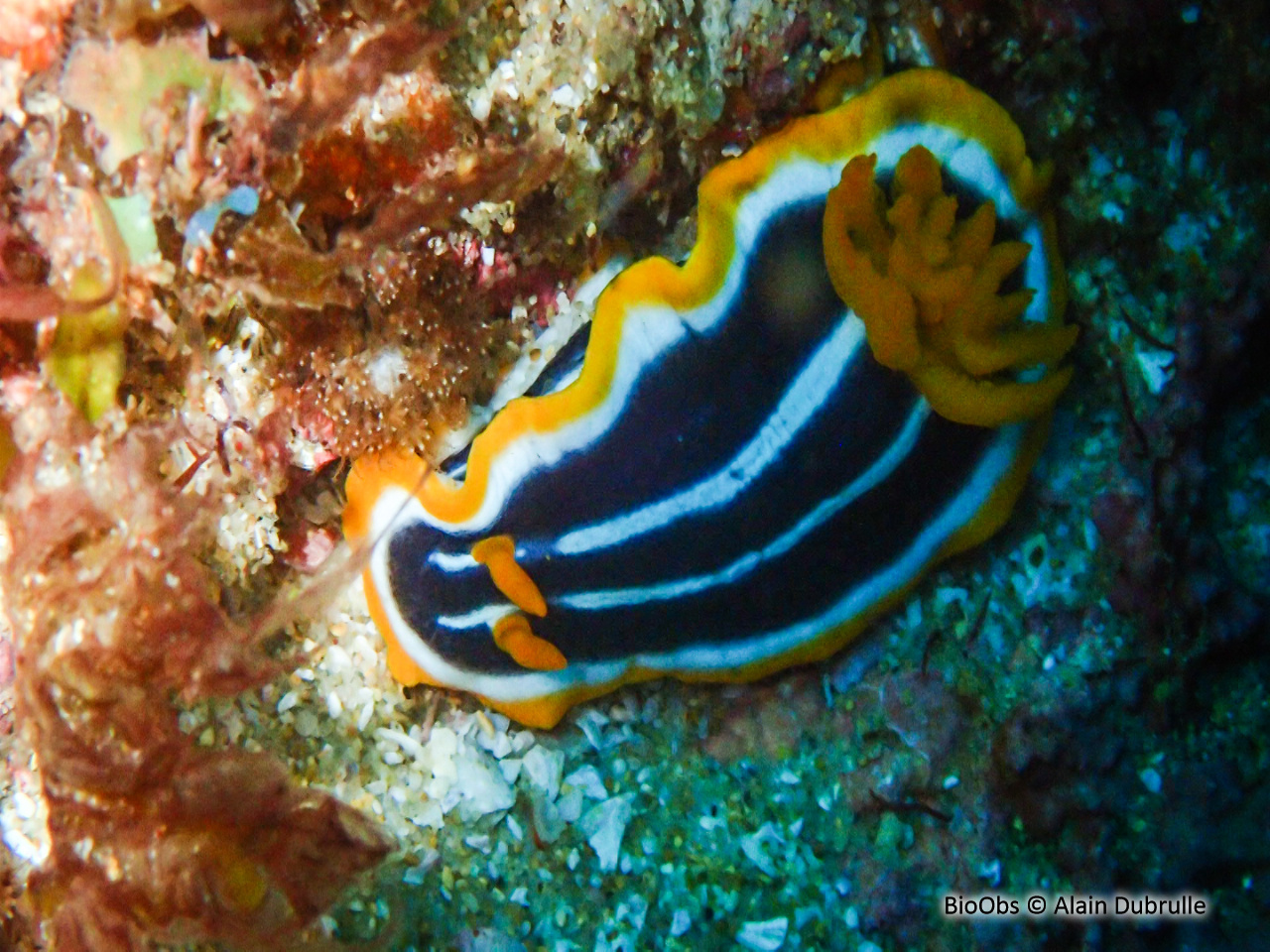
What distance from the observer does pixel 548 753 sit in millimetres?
3762

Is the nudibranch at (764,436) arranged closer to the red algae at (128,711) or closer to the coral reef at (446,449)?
the coral reef at (446,449)

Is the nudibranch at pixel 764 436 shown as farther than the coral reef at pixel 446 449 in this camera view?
Yes

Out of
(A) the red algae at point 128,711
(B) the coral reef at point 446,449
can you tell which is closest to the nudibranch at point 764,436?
(B) the coral reef at point 446,449

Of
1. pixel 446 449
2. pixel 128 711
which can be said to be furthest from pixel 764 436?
pixel 128 711

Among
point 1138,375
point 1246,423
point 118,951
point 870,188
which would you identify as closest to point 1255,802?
point 1246,423

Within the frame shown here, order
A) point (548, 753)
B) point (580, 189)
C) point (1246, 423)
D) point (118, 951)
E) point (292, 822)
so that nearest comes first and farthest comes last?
point (118, 951), point (292, 822), point (580, 189), point (1246, 423), point (548, 753)

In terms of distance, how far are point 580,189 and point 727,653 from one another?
189cm

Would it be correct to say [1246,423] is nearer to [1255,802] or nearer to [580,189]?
[1255,802]

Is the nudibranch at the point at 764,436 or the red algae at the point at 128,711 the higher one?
the nudibranch at the point at 764,436

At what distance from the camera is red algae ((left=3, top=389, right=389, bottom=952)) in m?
2.61

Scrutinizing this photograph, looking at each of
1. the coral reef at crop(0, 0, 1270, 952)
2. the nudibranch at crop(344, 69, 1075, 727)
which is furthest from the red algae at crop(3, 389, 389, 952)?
the nudibranch at crop(344, 69, 1075, 727)

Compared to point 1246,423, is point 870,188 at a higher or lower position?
higher

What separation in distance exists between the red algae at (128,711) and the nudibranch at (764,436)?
2.52 feet

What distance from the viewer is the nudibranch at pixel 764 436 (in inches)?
120
